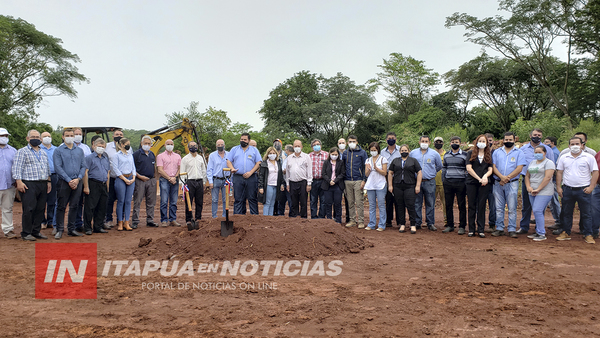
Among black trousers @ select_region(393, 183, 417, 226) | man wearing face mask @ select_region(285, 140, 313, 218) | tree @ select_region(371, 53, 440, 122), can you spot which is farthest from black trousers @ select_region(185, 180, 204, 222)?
tree @ select_region(371, 53, 440, 122)

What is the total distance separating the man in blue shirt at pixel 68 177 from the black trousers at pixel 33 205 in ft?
0.90

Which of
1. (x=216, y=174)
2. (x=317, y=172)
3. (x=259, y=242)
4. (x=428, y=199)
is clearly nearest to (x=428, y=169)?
(x=428, y=199)

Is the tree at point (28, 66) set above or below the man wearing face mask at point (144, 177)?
above

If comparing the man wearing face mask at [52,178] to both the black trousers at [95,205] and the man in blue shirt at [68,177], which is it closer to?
the man in blue shirt at [68,177]

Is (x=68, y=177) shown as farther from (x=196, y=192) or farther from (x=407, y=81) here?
(x=407, y=81)

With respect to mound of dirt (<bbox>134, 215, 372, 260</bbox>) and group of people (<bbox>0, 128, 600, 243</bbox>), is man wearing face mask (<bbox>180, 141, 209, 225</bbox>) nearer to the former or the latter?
group of people (<bbox>0, 128, 600, 243</bbox>)

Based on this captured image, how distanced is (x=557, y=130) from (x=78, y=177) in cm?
2471

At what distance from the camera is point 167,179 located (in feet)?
31.3

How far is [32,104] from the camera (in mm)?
27031

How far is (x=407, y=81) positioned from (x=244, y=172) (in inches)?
1362

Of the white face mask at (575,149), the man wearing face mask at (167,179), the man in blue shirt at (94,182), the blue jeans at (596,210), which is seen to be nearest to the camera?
the white face mask at (575,149)

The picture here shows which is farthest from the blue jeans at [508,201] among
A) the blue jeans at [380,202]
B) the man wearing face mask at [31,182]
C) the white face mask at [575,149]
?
the man wearing face mask at [31,182]

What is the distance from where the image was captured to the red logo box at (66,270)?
4.52 m

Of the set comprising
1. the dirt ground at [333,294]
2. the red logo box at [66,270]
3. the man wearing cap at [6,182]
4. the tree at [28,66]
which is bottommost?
the dirt ground at [333,294]
